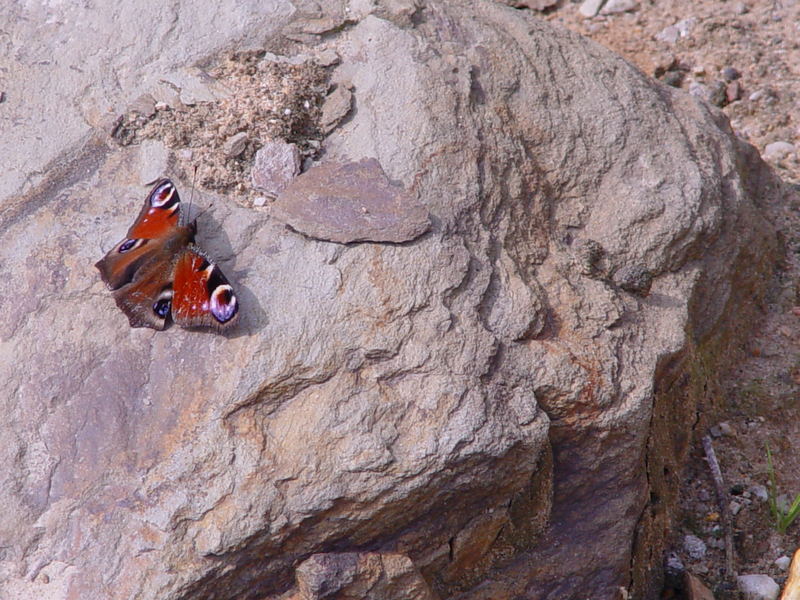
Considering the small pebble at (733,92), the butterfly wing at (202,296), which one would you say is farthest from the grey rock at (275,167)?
the small pebble at (733,92)

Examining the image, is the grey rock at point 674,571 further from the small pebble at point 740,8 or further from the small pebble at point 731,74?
the small pebble at point 740,8

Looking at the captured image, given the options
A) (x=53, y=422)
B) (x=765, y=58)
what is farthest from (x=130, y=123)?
(x=765, y=58)

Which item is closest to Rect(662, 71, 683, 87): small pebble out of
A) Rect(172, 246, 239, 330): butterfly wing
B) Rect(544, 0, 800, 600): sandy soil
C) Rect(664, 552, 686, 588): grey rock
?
Rect(544, 0, 800, 600): sandy soil

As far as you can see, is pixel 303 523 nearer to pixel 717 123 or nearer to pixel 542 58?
pixel 542 58

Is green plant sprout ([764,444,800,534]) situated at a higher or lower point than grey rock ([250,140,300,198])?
lower

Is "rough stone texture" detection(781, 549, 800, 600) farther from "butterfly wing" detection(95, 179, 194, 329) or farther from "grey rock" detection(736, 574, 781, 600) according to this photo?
"butterfly wing" detection(95, 179, 194, 329)

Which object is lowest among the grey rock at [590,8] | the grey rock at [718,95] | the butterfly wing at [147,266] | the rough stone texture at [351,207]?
the grey rock at [718,95]
